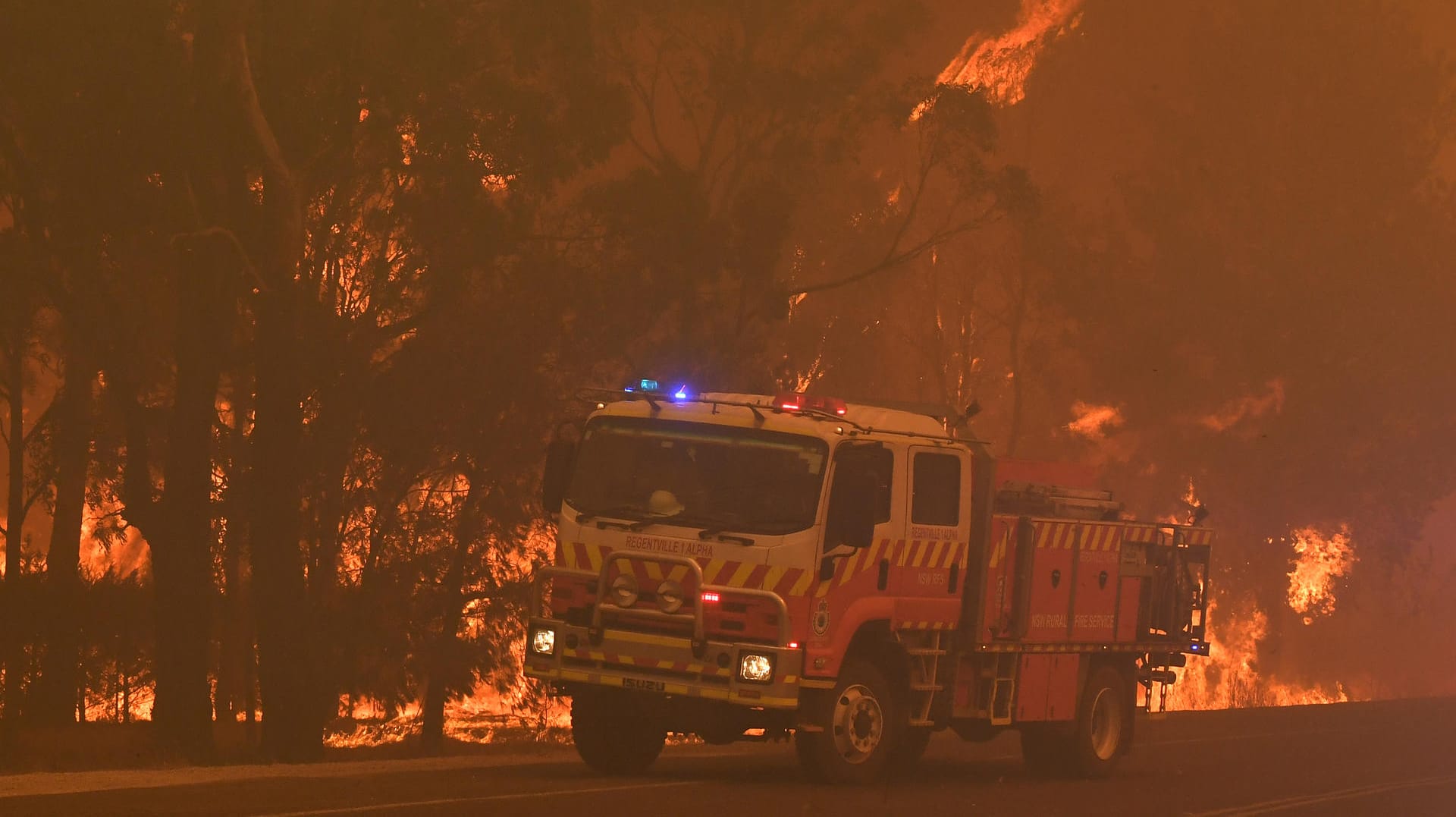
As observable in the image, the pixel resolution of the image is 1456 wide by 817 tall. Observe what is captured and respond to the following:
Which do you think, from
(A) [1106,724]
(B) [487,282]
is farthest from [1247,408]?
(A) [1106,724]

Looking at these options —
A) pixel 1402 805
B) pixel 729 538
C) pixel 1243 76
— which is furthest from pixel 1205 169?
pixel 729 538

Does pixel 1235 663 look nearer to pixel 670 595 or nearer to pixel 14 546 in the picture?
pixel 14 546

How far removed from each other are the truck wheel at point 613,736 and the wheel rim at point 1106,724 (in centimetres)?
435

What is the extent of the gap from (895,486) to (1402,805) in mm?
5196

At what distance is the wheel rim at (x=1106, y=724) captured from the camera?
16.7 meters

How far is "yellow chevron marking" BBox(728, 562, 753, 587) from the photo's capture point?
41.7ft

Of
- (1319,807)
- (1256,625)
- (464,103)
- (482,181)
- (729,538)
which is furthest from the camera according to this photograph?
(1256,625)

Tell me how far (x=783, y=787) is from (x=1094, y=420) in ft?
133

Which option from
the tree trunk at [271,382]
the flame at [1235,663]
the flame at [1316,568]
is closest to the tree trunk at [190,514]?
the tree trunk at [271,382]

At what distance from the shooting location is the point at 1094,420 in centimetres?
5291

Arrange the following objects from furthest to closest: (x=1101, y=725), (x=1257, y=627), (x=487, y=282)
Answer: (x=1257, y=627) → (x=487, y=282) → (x=1101, y=725)

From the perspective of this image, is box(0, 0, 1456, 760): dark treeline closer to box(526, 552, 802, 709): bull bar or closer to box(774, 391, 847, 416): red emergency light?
box(526, 552, 802, 709): bull bar

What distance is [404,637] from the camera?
27.2 m

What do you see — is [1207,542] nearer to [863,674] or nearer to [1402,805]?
[1402,805]
